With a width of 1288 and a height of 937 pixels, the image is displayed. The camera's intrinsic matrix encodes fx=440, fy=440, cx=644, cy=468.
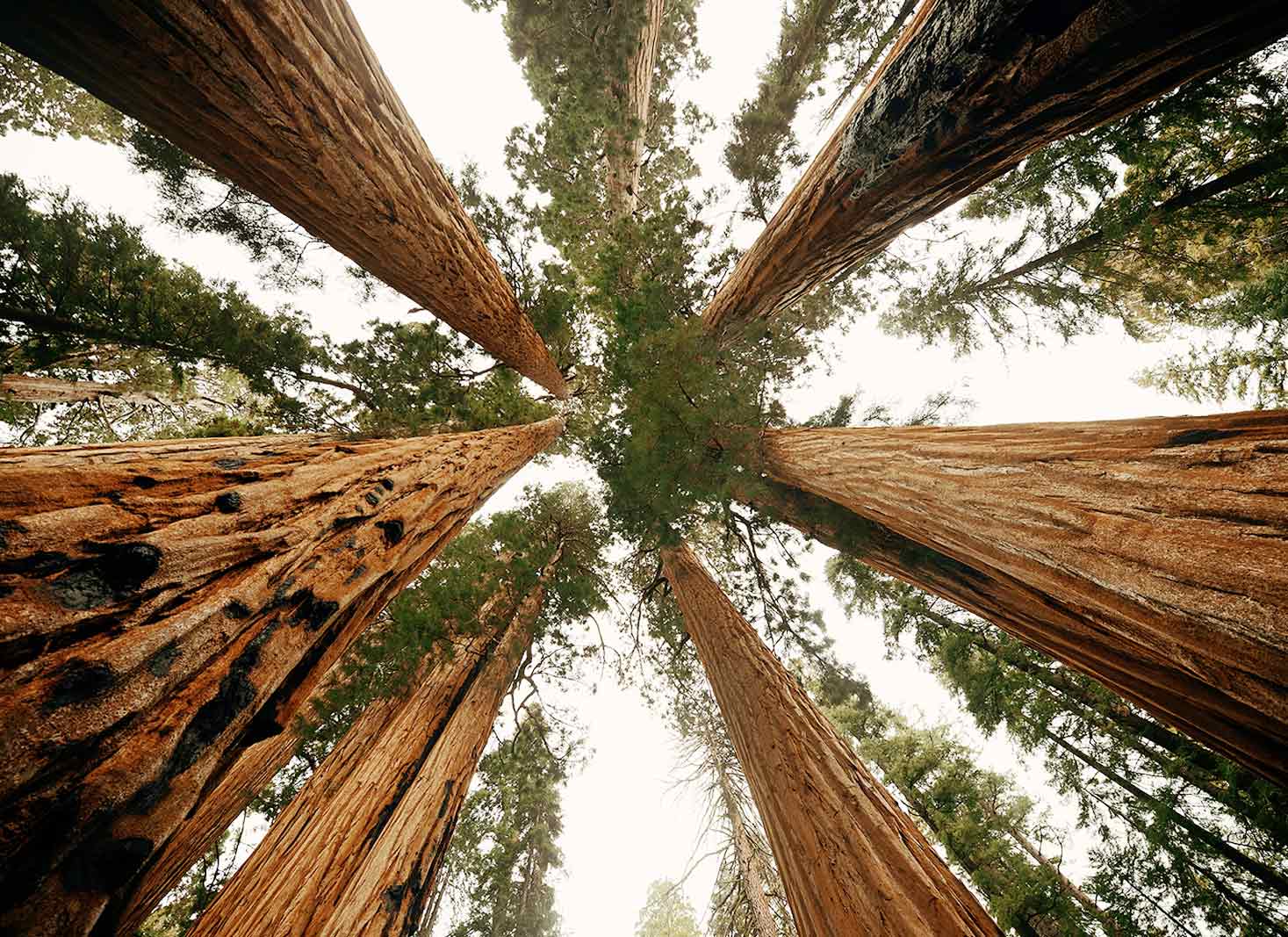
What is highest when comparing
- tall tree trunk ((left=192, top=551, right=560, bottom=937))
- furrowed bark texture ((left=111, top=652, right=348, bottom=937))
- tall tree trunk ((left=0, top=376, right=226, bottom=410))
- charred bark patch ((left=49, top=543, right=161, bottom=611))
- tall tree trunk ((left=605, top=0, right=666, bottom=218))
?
tall tree trunk ((left=605, top=0, right=666, bottom=218))

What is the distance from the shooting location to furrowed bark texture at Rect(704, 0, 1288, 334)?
1.76 metres

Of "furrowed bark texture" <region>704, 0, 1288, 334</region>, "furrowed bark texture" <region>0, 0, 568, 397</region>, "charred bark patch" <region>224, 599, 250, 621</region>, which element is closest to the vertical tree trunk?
"charred bark patch" <region>224, 599, 250, 621</region>

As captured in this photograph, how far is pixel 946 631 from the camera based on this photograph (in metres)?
6.18

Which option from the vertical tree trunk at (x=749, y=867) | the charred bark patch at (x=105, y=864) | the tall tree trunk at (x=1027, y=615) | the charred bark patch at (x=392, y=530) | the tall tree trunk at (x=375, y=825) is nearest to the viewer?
the charred bark patch at (x=105, y=864)

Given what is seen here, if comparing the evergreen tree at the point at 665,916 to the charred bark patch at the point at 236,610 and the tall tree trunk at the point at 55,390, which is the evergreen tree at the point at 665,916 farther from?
the tall tree trunk at the point at 55,390

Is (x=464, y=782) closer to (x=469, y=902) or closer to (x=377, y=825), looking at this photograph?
(x=377, y=825)

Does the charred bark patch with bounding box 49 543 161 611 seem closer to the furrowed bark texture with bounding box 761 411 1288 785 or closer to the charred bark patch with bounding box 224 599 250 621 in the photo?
the charred bark patch with bounding box 224 599 250 621

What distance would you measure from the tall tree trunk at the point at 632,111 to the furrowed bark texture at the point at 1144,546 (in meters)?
6.01

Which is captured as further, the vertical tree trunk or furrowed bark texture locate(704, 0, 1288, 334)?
the vertical tree trunk

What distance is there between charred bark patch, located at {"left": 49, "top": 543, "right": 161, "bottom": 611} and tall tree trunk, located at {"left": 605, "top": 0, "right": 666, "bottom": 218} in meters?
6.64

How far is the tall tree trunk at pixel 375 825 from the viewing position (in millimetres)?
2576

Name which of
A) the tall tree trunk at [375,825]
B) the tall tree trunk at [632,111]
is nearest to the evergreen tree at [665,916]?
the tall tree trunk at [375,825]

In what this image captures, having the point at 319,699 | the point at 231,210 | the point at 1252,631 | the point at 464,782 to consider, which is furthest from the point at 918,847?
the point at 231,210

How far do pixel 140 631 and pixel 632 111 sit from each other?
897cm
